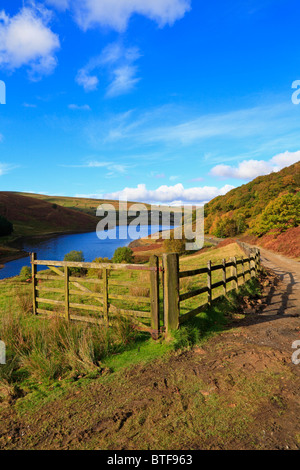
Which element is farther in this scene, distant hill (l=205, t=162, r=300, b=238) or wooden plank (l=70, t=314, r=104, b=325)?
distant hill (l=205, t=162, r=300, b=238)

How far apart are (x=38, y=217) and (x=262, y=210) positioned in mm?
97067

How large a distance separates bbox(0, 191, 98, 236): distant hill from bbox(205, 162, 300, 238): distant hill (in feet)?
208

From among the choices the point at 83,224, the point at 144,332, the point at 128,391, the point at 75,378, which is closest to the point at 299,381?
the point at 128,391

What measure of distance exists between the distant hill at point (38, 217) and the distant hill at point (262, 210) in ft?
208

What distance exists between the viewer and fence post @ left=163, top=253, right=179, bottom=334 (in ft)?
19.6

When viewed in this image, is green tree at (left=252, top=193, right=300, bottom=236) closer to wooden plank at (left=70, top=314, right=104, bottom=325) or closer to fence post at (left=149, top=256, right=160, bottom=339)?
fence post at (left=149, top=256, right=160, bottom=339)

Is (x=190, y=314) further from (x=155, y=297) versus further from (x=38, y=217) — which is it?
(x=38, y=217)

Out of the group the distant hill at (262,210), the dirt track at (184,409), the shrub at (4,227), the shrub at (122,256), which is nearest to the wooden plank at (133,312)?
the dirt track at (184,409)

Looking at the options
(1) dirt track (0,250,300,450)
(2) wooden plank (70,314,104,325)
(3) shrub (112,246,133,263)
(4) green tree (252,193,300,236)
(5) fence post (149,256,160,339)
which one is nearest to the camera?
(1) dirt track (0,250,300,450)

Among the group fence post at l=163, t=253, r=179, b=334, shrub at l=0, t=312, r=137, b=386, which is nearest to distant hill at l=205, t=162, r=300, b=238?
fence post at l=163, t=253, r=179, b=334

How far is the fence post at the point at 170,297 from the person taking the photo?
19.6 feet

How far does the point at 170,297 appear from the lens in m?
6.00

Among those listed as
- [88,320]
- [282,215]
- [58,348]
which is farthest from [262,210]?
[58,348]
